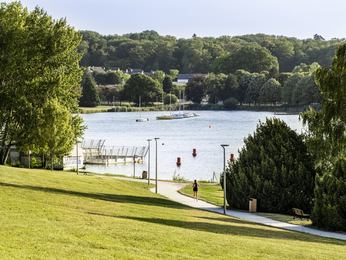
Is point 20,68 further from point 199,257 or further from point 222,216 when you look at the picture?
point 199,257

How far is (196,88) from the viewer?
176625mm

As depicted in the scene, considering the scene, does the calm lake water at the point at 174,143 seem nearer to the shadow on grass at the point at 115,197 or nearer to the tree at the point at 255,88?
the shadow on grass at the point at 115,197

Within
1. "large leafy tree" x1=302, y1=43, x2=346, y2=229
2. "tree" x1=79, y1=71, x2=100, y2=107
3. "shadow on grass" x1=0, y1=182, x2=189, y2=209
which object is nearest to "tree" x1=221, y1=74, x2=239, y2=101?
"tree" x1=79, y1=71, x2=100, y2=107

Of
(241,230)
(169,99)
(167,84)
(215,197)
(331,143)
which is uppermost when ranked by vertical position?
(167,84)

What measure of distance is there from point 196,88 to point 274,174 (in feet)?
498

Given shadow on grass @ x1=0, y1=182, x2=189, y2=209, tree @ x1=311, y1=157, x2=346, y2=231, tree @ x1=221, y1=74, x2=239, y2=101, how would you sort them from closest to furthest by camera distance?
1. tree @ x1=311, y1=157, x2=346, y2=231
2. shadow on grass @ x1=0, y1=182, x2=189, y2=209
3. tree @ x1=221, y1=74, x2=239, y2=101

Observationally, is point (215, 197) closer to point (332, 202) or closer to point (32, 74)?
point (332, 202)

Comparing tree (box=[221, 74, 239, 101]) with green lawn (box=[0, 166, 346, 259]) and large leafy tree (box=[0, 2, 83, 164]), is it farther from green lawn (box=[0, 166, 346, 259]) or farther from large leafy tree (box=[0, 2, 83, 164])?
green lawn (box=[0, 166, 346, 259])

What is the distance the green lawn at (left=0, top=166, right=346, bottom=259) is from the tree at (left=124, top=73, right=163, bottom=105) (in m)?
139

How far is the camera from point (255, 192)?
87.1 ft

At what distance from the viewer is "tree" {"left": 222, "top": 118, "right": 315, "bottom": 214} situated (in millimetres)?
26203

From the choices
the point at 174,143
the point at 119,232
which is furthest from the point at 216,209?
the point at 174,143

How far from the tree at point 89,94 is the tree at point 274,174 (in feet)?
435

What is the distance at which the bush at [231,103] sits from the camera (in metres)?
164
